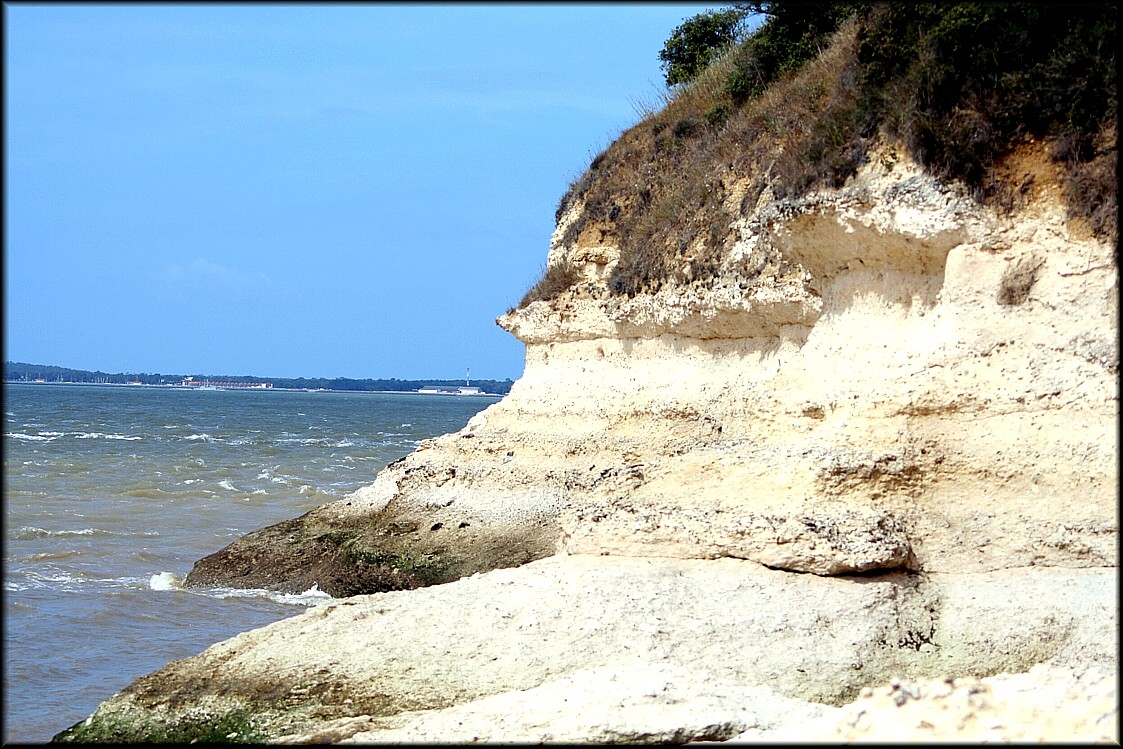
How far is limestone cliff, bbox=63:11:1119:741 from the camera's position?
798 centimetres

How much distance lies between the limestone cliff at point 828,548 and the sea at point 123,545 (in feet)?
7.06

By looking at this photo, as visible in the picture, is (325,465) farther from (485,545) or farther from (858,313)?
(858,313)

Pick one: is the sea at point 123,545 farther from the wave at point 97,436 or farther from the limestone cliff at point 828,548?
the limestone cliff at point 828,548

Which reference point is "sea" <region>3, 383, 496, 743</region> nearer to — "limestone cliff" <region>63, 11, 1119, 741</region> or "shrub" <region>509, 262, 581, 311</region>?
"limestone cliff" <region>63, 11, 1119, 741</region>

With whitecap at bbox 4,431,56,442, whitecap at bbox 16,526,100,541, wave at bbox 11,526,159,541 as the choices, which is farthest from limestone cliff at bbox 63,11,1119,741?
whitecap at bbox 4,431,56,442

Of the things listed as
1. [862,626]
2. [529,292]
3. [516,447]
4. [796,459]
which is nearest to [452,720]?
[862,626]

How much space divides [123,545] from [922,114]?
45.5 ft

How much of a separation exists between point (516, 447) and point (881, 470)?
25.3 feet

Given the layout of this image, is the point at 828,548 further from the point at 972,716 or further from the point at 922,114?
the point at 922,114

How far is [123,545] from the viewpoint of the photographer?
1780 centimetres

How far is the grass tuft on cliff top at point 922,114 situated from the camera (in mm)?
10102

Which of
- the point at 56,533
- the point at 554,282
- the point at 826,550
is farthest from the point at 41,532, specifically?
the point at 826,550

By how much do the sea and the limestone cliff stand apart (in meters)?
2.15

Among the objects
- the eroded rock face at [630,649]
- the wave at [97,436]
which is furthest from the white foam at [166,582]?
the wave at [97,436]
